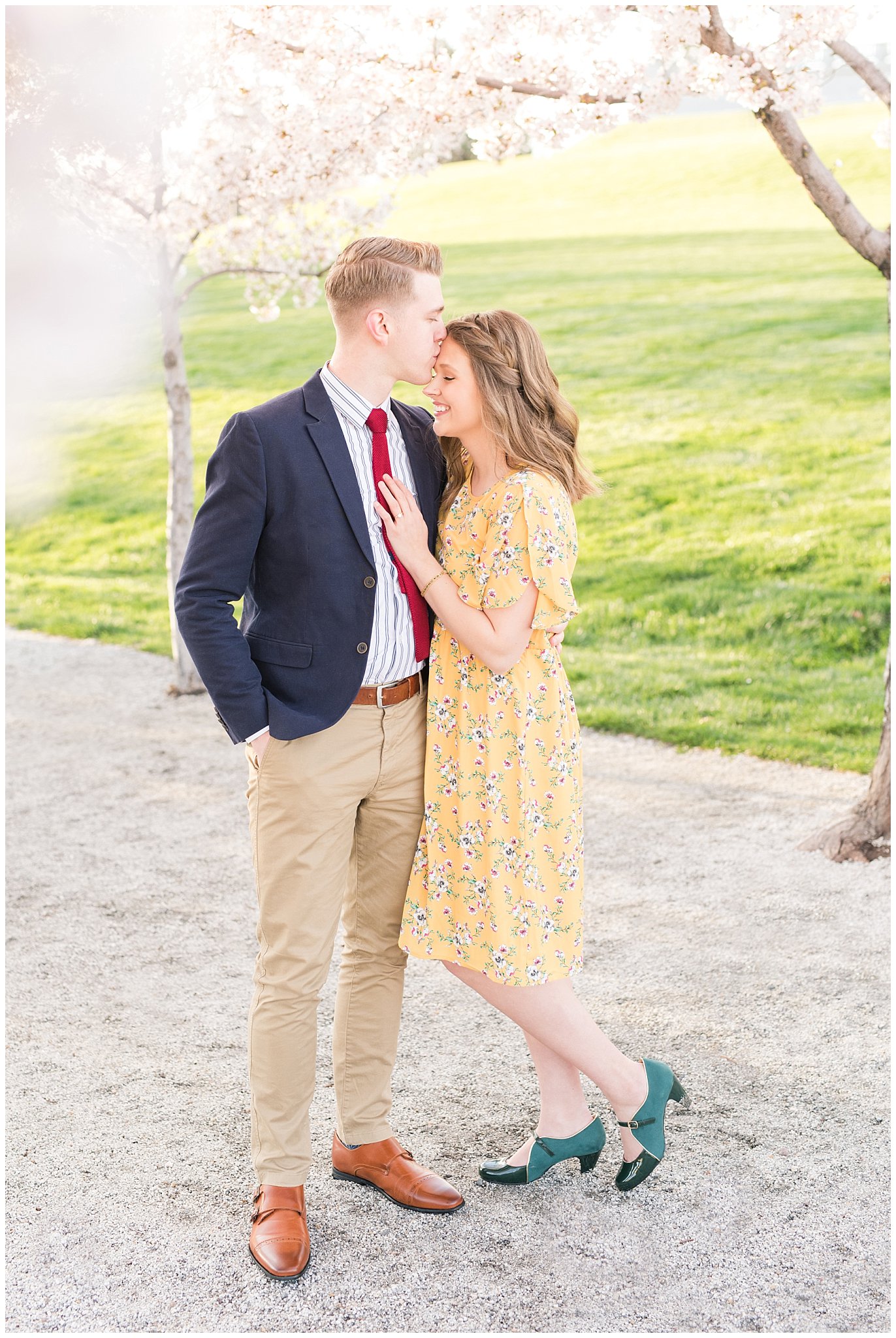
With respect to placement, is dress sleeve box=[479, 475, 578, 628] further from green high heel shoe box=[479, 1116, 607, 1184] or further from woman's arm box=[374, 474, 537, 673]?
green high heel shoe box=[479, 1116, 607, 1184]

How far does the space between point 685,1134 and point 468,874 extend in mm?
973

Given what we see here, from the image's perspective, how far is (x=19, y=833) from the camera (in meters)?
5.40

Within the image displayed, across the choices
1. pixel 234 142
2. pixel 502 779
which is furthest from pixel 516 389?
pixel 234 142

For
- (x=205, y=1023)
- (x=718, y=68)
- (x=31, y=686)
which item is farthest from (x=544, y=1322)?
(x=31, y=686)

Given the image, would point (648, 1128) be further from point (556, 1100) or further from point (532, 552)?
point (532, 552)

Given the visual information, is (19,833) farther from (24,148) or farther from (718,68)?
(718,68)

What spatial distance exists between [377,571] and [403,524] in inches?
4.5

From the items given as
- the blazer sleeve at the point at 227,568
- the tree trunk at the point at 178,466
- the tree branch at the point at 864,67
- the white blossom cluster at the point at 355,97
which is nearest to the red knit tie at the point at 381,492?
the blazer sleeve at the point at 227,568

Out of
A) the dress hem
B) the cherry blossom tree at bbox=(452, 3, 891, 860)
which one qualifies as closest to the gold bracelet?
the dress hem

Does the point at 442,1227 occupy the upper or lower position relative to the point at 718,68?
lower

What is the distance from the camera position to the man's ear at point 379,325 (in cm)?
263

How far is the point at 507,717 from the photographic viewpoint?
8.96 ft

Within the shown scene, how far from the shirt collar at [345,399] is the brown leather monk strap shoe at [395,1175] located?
→ 5.57ft

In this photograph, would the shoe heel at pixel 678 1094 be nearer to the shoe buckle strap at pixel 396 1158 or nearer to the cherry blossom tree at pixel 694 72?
the shoe buckle strap at pixel 396 1158
